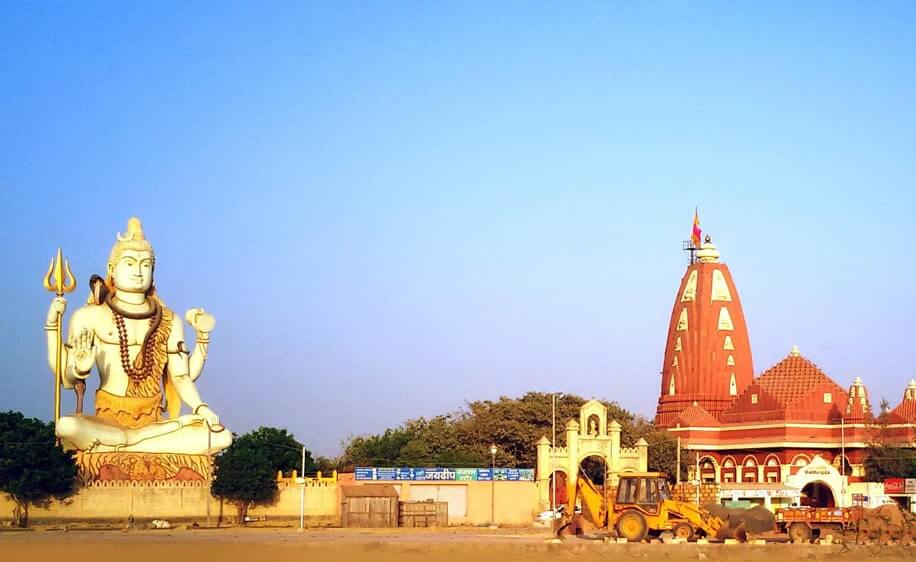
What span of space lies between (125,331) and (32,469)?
24.1 feet

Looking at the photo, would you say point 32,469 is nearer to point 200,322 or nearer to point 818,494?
point 200,322

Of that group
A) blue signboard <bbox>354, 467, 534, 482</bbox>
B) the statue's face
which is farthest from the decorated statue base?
blue signboard <bbox>354, 467, 534, 482</bbox>

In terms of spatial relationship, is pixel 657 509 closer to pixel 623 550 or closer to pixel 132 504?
pixel 623 550

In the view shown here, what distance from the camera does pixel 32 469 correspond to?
5062 cm

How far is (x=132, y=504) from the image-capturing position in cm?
5281

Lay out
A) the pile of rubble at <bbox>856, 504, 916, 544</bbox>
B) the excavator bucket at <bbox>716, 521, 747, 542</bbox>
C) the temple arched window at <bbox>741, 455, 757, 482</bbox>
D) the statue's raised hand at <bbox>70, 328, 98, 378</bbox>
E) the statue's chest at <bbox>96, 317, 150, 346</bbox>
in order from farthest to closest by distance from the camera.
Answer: the temple arched window at <bbox>741, 455, 757, 482</bbox> < the statue's chest at <bbox>96, 317, 150, 346</bbox> < the statue's raised hand at <bbox>70, 328, 98, 378</bbox> < the excavator bucket at <bbox>716, 521, 747, 542</bbox> < the pile of rubble at <bbox>856, 504, 916, 544</bbox>

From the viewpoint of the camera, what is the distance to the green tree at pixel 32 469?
166ft

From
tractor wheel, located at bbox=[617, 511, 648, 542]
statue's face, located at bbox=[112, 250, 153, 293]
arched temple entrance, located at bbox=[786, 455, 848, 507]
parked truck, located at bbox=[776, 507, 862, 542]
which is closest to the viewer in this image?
tractor wheel, located at bbox=[617, 511, 648, 542]

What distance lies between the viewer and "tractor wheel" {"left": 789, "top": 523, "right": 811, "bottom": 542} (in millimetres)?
39844

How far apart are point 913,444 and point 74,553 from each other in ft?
176

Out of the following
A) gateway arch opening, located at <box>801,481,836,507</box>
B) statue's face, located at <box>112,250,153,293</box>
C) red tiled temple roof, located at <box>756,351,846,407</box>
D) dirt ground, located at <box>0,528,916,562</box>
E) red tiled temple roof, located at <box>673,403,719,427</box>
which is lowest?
→ gateway arch opening, located at <box>801,481,836,507</box>

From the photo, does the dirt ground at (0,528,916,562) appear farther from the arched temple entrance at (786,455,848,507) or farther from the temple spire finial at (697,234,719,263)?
the temple spire finial at (697,234,719,263)

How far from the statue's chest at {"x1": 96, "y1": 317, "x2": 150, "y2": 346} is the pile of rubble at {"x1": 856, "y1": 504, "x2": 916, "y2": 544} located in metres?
29.7

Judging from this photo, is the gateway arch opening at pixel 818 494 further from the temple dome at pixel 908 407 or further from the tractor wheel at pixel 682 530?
→ the tractor wheel at pixel 682 530
